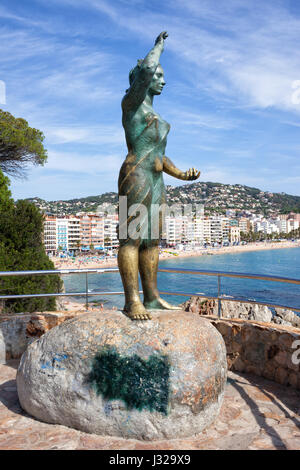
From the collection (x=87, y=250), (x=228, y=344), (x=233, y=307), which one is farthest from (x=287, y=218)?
(x=228, y=344)

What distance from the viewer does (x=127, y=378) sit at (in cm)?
343

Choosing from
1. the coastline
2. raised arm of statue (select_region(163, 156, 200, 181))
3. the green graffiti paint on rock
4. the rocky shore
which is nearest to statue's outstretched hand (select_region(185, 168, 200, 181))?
raised arm of statue (select_region(163, 156, 200, 181))

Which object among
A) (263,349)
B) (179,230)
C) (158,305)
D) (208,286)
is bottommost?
(208,286)

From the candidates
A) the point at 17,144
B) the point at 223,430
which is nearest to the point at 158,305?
the point at 223,430

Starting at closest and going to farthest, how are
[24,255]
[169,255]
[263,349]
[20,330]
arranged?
[263,349], [20,330], [24,255], [169,255]

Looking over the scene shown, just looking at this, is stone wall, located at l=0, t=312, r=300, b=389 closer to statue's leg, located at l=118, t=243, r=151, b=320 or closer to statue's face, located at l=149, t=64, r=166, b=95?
statue's leg, located at l=118, t=243, r=151, b=320

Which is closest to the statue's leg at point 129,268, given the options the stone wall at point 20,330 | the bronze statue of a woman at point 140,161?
the bronze statue of a woman at point 140,161

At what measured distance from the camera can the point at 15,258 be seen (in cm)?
1245

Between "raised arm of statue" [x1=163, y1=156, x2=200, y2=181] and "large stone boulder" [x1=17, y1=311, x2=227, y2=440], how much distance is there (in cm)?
154

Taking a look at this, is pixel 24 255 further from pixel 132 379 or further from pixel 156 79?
pixel 132 379

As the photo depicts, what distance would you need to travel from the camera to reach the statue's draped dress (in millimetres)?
4082

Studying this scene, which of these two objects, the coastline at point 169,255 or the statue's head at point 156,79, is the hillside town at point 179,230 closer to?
the coastline at point 169,255

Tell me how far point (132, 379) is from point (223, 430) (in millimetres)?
940
